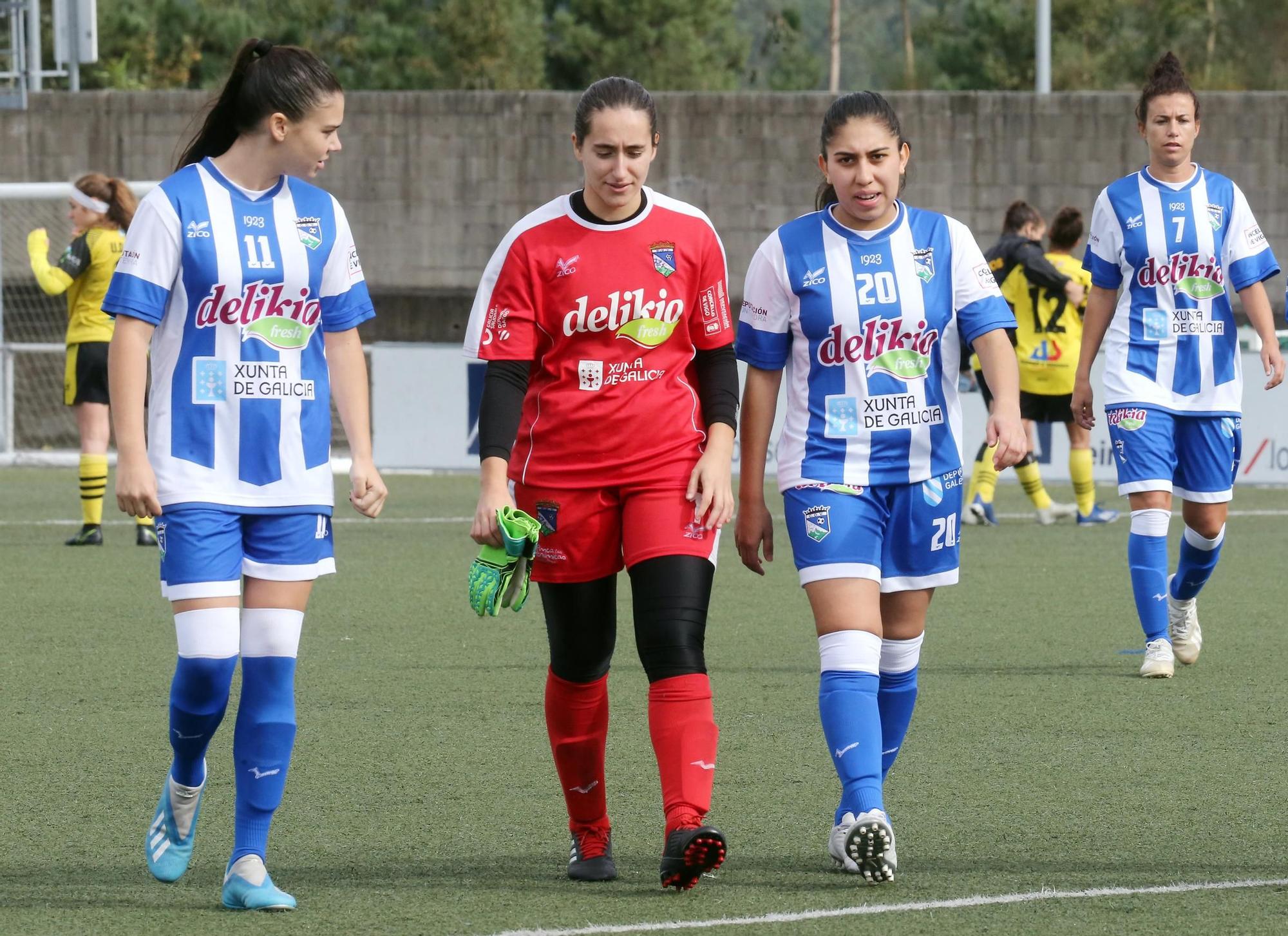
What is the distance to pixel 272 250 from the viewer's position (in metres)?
4.25

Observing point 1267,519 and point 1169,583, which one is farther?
point 1267,519

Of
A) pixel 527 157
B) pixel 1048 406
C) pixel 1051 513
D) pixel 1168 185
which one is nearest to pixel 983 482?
pixel 1051 513

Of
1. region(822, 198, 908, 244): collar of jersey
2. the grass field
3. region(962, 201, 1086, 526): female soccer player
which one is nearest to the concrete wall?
region(962, 201, 1086, 526): female soccer player

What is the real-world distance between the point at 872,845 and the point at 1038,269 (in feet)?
28.5

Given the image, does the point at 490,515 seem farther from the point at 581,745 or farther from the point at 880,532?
the point at 880,532

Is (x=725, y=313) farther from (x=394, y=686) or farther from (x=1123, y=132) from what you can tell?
(x=1123, y=132)

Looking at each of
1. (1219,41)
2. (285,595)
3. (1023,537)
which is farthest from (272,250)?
(1219,41)

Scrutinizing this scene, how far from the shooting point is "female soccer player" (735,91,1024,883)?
4543 mm

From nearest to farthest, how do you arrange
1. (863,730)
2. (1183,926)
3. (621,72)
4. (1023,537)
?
(1183,926)
(863,730)
(1023,537)
(621,72)

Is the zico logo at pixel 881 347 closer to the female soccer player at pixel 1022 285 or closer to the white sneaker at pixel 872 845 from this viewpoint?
the white sneaker at pixel 872 845

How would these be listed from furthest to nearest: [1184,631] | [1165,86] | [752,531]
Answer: [1184,631], [1165,86], [752,531]

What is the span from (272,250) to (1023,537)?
8667 millimetres

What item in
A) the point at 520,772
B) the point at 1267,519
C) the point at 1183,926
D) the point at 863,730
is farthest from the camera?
the point at 1267,519

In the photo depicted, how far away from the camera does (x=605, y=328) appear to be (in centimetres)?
446
